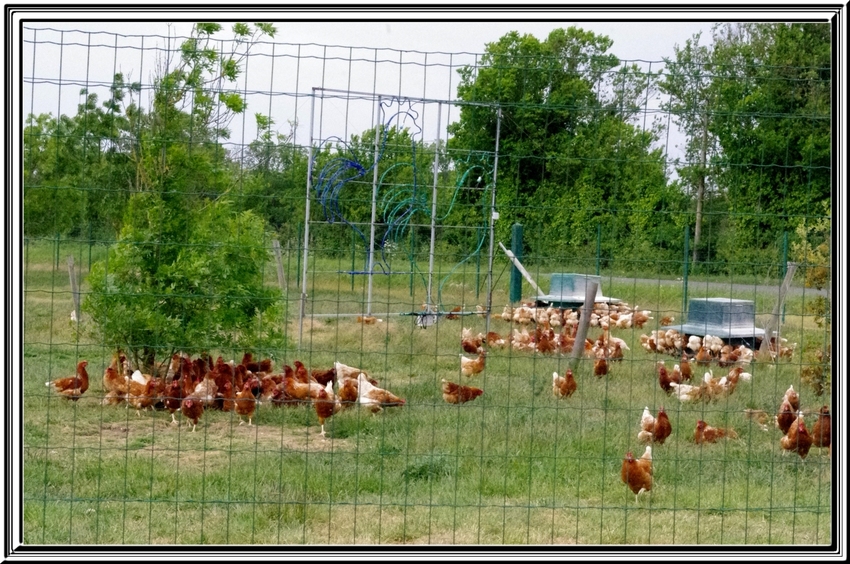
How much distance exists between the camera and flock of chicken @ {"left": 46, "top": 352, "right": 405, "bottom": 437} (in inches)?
230

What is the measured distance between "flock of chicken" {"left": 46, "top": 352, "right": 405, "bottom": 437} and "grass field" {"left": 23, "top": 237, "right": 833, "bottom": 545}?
0.14 meters

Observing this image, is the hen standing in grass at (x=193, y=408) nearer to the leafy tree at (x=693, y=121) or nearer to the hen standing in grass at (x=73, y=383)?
the hen standing in grass at (x=73, y=383)

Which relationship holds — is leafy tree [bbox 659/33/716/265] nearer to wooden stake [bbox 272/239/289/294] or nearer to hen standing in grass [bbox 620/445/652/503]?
hen standing in grass [bbox 620/445/652/503]

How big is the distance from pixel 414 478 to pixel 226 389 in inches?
72.0

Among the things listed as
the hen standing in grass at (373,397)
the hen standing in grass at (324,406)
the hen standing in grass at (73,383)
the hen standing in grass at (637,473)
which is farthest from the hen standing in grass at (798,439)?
the hen standing in grass at (73,383)

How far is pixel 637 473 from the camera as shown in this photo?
4.63m

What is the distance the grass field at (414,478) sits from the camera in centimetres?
413

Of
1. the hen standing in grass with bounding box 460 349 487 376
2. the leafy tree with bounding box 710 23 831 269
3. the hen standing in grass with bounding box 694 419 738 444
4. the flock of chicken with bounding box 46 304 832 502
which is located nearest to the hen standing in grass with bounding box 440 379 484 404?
the flock of chicken with bounding box 46 304 832 502

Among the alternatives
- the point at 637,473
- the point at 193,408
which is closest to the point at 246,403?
the point at 193,408

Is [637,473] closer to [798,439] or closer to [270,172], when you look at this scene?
[798,439]

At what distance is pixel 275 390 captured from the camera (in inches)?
241

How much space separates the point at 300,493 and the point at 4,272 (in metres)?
1.87
